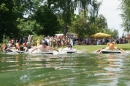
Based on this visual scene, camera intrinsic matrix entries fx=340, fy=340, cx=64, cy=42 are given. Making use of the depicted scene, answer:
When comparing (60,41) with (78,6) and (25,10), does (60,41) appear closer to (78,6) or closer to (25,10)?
(78,6)

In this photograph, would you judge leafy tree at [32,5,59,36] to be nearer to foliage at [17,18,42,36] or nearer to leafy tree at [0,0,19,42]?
foliage at [17,18,42,36]

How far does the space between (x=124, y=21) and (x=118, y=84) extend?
1988 inches

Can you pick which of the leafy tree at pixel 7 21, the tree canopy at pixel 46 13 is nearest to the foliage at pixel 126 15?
the tree canopy at pixel 46 13

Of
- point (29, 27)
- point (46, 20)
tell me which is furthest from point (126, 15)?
point (29, 27)

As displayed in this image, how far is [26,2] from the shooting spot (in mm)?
63625

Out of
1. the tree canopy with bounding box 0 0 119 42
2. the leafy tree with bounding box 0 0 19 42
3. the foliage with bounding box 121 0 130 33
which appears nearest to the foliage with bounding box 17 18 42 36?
the tree canopy with bounding box 0 0 119 42

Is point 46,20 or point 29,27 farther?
point 46,20

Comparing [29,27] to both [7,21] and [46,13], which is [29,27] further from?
[7,21]

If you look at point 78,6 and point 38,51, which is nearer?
point 38,51

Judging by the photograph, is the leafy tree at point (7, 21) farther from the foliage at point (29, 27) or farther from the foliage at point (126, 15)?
the foliage at point (126, 15)

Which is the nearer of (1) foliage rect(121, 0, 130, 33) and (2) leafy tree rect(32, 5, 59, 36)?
(1) foliage rect(121, 0, 130, 33)

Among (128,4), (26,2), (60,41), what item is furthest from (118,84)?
(26,2)

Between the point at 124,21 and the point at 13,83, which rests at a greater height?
the point at 124,21

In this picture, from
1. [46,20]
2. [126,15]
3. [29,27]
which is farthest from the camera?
[46,20]
